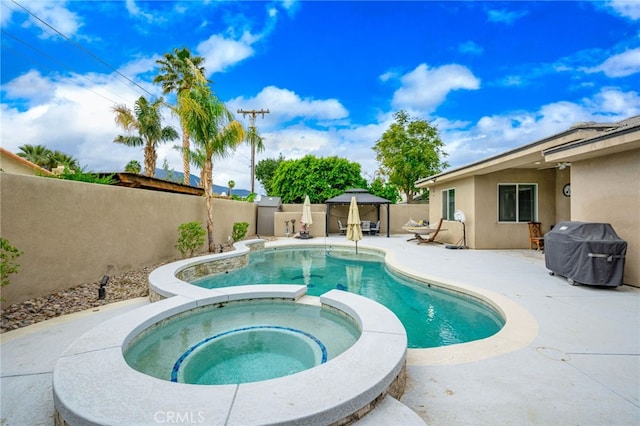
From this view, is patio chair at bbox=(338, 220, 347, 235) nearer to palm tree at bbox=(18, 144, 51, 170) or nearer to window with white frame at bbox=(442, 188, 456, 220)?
window with white frame at bbox=(442, 188, 456, 220)

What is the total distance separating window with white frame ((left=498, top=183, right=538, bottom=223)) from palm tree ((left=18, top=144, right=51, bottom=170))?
100 ft

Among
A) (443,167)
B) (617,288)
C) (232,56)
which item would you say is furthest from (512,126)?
(232,56)

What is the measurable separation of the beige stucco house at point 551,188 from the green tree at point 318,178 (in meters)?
9.77

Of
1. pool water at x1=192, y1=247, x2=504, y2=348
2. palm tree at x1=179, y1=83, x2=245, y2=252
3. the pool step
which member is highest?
palm tree at x1=179, y1=83, x2=245, y2=252

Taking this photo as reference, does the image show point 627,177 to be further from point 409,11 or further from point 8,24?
point 8,24

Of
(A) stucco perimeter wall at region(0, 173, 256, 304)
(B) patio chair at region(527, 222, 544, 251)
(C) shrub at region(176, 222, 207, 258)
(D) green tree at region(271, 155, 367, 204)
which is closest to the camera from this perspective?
(A) stucco perimeter wall at region(0, 173, 256, 304)

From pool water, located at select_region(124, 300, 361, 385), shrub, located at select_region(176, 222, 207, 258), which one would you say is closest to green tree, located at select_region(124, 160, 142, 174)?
shrub, located at select_region(176, 222, 207, 258)

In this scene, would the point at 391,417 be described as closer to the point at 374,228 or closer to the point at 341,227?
the point at 341,227

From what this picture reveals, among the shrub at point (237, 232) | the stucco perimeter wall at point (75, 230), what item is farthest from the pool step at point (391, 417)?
the shrub at point (237, 232)

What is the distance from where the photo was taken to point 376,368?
7.36 ft

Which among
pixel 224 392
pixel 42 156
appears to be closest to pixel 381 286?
pixel 224 392

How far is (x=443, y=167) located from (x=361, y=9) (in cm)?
2075

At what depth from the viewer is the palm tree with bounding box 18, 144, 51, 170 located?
22.3 meters

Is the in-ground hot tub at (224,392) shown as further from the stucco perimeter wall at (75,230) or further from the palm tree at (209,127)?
the palm tree at (209,127)
